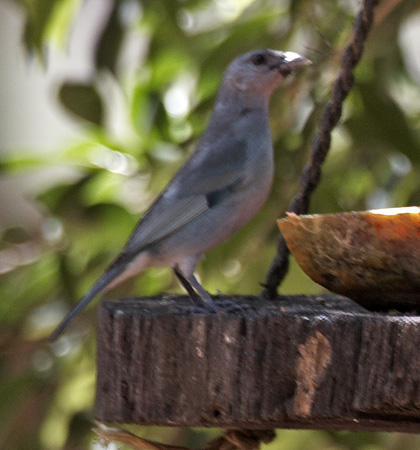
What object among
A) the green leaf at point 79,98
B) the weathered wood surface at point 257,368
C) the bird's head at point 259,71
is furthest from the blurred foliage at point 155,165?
the weathered wood surface at point 257,368

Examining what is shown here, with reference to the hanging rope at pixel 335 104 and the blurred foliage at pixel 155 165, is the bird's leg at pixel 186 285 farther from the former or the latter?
the blurred foliage at pixel 155 165

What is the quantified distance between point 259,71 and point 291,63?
119 millimetres

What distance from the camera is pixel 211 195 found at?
214 cm

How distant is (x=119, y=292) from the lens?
279 cm

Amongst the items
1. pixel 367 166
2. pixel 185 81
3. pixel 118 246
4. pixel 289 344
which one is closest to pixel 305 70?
pixel 367 166

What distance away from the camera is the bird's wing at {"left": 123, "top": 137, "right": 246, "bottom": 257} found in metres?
2.05

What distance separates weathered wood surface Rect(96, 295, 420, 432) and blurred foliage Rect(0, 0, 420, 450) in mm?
1197

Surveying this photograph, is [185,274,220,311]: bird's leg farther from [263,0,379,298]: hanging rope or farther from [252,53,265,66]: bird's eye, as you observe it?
[252,53,265,66]: bird's eye

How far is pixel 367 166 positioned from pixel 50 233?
3.40 feet

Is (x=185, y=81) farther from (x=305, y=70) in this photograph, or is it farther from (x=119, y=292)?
(x=119, y=292)

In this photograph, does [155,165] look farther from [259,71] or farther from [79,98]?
[259,71]

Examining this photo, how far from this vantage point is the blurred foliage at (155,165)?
2.57 meters

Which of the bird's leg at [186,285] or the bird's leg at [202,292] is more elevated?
the bird's leg at [202,292]

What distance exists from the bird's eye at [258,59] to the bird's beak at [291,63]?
0.19 ft
